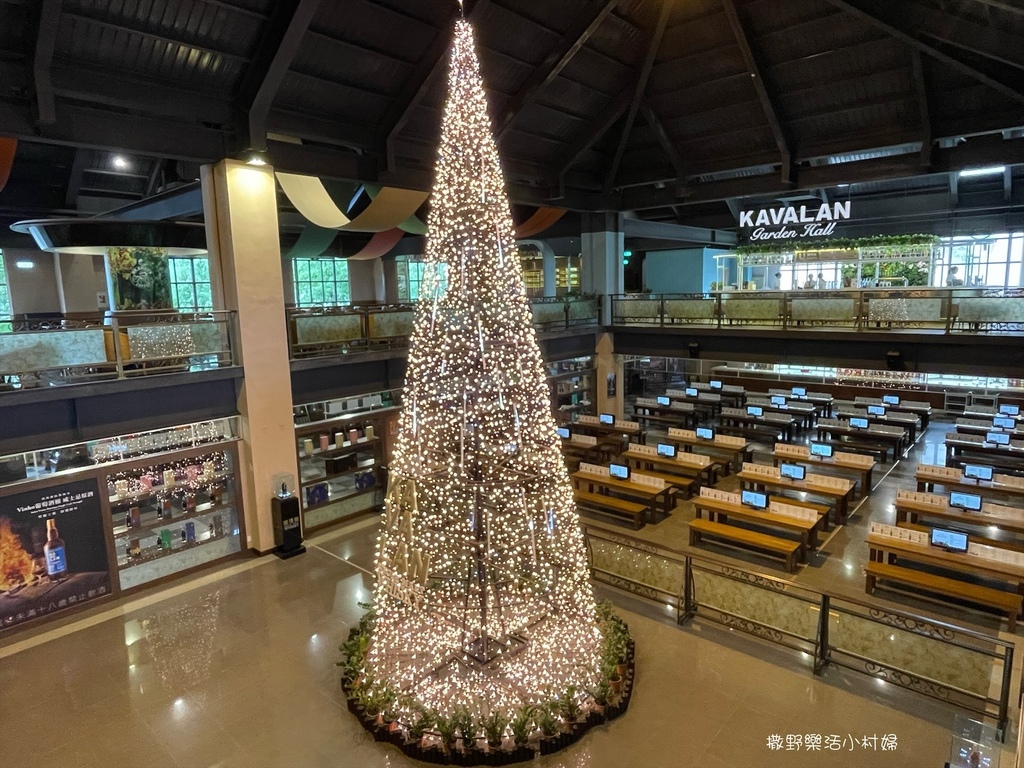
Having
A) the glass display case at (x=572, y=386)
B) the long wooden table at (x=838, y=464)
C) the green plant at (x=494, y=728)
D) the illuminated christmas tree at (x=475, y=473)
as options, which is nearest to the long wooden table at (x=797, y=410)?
the long wooden table at (x=838, y=464)

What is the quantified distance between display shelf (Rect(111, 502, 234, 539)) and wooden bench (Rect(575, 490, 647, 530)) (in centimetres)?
638

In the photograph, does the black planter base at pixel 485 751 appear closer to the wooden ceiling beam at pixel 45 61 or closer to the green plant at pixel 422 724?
the green plant at pixel 422 724

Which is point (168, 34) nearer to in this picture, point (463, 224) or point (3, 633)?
point (463, 224)

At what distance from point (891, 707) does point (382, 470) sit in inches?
350

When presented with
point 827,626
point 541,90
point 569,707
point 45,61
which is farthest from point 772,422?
point 45,61

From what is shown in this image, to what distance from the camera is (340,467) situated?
11.2 m

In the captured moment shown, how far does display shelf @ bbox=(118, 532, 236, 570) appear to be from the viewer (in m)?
8.70

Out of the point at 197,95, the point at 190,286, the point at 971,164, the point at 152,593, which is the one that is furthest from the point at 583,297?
the point at 190,286

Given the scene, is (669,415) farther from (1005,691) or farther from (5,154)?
(5,154)

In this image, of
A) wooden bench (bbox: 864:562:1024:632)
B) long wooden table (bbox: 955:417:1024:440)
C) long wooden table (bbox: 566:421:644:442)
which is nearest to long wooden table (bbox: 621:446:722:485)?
long wooden table (bbox: 566:421:644:442)

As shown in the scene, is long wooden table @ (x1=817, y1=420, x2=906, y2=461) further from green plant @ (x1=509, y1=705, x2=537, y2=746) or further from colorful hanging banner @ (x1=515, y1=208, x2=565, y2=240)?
green plant @ (x1=509, y1=705, x2=537, y2=746)

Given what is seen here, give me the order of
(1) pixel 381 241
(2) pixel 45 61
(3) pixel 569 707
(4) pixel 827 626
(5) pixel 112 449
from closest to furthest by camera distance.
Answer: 1. (3) pixel 569 707
2. (4) pixel 827 626
3. (2) pixel 45 61
4. (5) pixel 112 449
5. (1) pixel 381 241

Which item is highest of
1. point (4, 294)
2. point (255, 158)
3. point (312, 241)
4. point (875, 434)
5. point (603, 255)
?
point (255, 158)

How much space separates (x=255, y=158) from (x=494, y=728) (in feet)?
27.3
